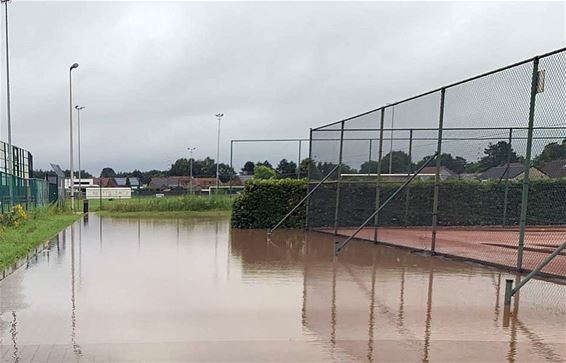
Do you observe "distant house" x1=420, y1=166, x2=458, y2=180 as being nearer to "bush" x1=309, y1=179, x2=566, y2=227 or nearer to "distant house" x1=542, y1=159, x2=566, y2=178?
"bush" x1=309, y1=179, x2=566, y2=227

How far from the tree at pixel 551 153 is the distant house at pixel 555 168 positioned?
131 mm

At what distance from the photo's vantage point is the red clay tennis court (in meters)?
9.43

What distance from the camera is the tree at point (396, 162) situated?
1404cm

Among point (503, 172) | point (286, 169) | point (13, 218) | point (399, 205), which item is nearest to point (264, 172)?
point (286, 169)

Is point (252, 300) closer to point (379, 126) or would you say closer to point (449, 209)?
point (379, 126)

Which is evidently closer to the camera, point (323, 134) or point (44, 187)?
point (323, 134)

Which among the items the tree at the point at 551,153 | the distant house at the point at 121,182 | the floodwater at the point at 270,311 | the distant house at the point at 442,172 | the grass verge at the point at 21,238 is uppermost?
the tree at the point at 551,153

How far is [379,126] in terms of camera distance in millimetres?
13359

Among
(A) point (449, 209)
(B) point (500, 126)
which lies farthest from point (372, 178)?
(B) point (500, 126)

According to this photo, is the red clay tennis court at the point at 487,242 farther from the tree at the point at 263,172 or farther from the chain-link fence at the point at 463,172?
the tree at the point at 263,172

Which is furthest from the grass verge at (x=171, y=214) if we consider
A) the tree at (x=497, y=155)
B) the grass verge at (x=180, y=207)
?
the tree at (x=497, y=155)

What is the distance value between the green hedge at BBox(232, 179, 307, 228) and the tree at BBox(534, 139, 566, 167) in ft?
28.7

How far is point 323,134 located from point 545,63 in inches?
337

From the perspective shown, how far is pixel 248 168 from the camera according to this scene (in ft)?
99.4
